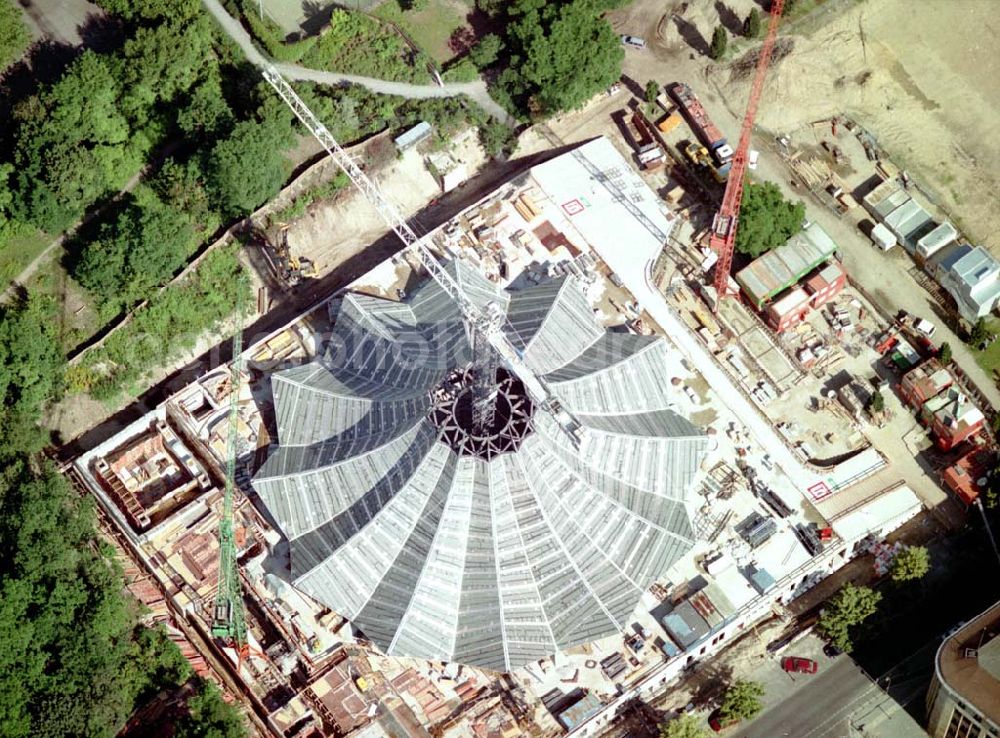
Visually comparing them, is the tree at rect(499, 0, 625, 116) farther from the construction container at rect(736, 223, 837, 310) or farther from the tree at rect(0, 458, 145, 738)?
the tree at rect(0, 458, 145, 738)

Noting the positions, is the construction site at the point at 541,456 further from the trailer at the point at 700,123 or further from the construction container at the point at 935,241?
the trailer at the point at 700,123

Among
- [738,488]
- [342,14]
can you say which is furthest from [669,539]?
[342,14]

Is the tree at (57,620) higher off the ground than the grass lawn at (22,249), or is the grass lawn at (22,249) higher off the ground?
the grass lawn at (22,249)

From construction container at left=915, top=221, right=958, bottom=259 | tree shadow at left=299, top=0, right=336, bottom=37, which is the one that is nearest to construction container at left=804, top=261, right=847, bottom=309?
construction container at left=915, top=221, right=958, bottom=259

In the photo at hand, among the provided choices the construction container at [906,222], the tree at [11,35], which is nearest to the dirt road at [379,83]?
the tree at [11,35]

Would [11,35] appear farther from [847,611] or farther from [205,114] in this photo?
[847,611]

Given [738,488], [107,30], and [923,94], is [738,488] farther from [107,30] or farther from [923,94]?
[107,30]

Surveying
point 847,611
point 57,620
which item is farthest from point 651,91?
point 57,620
